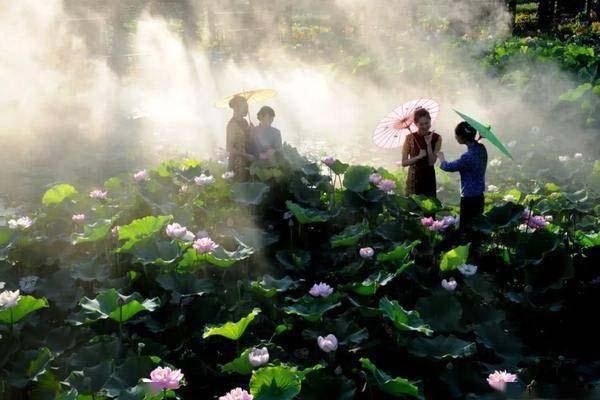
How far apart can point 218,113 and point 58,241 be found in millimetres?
7120

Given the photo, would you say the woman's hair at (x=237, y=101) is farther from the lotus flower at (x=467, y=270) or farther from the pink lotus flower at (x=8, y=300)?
the pink lotus flower at (x=8, y=300)

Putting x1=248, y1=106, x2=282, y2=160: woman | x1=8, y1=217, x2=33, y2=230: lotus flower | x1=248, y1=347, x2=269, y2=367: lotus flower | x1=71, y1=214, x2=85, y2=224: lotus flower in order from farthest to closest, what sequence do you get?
1. x1=248, y1=106, x2=282, y2=160: woman
2. x1=71, y1=214, x2=85, y2=224: lotus flower
3. x1=8, y1=217, x2=33, y2=230: lotus flower
4. x1=248, y1=347, x2=269, y2=367: lotus flower

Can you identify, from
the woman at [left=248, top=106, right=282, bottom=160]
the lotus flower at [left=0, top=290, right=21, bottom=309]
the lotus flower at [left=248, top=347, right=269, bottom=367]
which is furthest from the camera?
the woman at [left=248, top=106, right=282, bottom=160]

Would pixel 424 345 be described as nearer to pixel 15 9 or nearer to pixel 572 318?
pixel 572 318

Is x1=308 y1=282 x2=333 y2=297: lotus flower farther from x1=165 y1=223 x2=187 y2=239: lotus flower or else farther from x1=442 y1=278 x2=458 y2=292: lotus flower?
x1=165 y1=223 x2=187 y2=239: lotus flower

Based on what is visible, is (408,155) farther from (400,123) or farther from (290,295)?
(290,295)

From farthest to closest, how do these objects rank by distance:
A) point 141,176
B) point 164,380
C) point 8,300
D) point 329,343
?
1. point 141,176
2. point 8,300
3. point 329,343
4. point 164,380

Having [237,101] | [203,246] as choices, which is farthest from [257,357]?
[237,101]

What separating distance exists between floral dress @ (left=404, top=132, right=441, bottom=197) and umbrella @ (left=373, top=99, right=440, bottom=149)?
121 millimetres

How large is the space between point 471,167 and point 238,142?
79.5 inches

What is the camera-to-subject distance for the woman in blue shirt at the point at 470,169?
5461 mm

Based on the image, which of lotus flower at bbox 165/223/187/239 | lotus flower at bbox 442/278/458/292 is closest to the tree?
lotus flower at bbox 442/278/458/292

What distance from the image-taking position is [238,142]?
6.45 m

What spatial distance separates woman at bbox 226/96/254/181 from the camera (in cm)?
643
